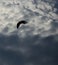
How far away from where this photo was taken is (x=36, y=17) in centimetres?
3225

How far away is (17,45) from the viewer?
Answer: 93.6 feet

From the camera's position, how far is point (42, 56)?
26.9 meters

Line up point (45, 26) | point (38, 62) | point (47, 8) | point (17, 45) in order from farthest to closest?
point (47, 8)
point (45, 26)
point (17, 45)
point (38, 62)

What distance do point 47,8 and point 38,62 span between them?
9.12 m

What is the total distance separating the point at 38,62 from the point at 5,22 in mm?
7790

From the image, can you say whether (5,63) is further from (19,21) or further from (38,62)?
(19,21)

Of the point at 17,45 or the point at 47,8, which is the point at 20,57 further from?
the point at 47,8

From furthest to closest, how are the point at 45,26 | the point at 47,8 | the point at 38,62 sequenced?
1. the point at 47,8
2. the point at 45,26
3. the point at 38,62

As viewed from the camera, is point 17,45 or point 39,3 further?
point 39,3

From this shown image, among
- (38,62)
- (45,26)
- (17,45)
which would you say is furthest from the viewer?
(45,26)

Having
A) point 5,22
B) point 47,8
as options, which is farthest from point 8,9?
point 47,8

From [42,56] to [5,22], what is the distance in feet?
23.5

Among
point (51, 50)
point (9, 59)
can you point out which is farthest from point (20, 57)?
point (51, 50)

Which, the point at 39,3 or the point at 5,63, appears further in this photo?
the point at 39,3
